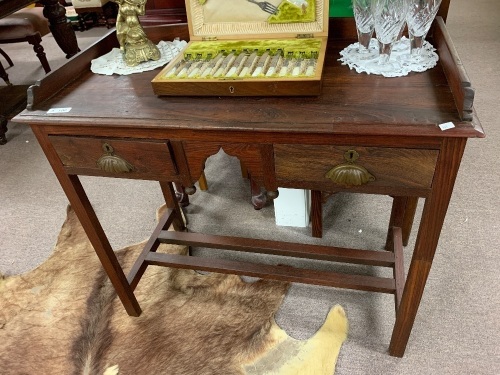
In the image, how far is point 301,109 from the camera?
862mm

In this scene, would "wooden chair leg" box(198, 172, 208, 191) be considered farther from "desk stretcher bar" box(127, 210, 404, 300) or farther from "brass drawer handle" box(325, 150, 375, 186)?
"brass drawer handle" box(325, 150, 375, 186)

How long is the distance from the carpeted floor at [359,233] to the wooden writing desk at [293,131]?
0.19 meters

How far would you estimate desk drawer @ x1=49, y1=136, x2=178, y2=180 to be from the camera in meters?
0.94

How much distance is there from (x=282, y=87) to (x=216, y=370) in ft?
2.81

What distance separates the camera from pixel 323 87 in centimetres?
94

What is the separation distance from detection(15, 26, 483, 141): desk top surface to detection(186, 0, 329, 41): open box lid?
0.11m

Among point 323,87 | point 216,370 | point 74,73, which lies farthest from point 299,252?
point 74,73

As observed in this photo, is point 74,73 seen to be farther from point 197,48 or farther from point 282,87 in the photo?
point 282,87

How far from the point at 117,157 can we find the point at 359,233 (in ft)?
3.37

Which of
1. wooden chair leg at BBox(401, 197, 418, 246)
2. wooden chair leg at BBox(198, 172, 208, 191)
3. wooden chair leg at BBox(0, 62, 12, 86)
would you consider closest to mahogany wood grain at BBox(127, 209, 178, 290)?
wooden chair leg at BBox(198, 172, 208, 191)

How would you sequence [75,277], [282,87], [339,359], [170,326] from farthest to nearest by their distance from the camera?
[75,277] < [170,326] < [339,359] < [282,87]

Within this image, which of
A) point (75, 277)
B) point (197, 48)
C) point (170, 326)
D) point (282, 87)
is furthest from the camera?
point (75, 277)

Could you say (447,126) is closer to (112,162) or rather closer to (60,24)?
(112,162)

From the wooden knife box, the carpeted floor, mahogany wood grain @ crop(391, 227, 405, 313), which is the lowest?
the carpeted floor
